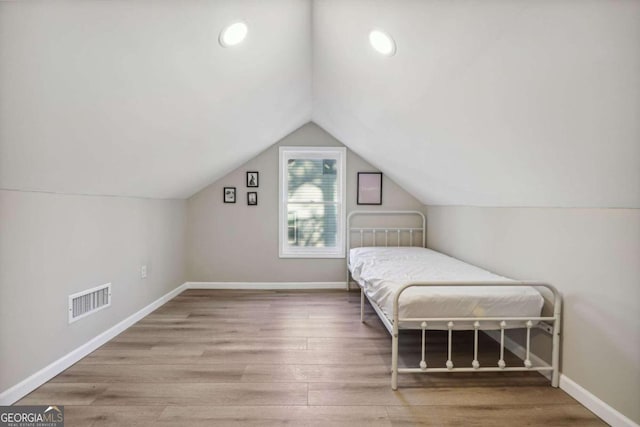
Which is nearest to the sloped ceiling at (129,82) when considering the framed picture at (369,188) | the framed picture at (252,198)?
the framed picture at (252,198)

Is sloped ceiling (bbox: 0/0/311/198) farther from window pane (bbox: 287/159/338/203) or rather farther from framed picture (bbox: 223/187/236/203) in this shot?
window pane (bbox: 287/159/338/203)

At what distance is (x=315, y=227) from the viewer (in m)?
4.33

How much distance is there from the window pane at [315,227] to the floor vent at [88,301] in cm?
219

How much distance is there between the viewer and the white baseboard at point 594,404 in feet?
5.17

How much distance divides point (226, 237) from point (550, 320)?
345cm

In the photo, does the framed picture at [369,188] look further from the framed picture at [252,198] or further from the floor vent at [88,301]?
the floor vent at [88,301]

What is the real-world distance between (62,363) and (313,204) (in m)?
2.91

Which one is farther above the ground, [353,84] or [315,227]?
[353,84]

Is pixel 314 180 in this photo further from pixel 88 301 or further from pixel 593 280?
pixel 593 280

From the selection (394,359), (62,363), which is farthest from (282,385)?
(62,363)

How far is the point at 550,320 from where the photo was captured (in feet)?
6.28

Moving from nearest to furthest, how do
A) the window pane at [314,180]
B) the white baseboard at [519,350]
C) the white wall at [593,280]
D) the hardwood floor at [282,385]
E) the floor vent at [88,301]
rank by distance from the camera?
1. the white wall at [593,280]
2. the hardwood floor at [282,385]
3. the white baseboard at [519,350]
4. the floor vent at [88,301]
5. the window pane at [314,180]

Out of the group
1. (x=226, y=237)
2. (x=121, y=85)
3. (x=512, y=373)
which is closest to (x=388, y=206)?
(x=226, y=237)

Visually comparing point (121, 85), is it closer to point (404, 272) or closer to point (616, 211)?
point (404, 272)
